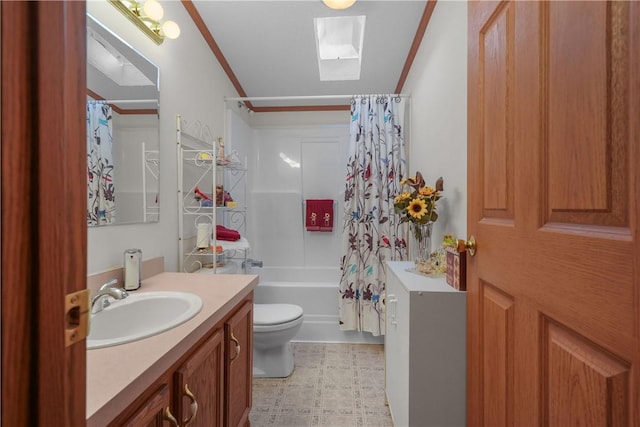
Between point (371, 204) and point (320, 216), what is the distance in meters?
0.83

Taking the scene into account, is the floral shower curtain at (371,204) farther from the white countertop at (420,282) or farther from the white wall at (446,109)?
the white countertop at (420,282)

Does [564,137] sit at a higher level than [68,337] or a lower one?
higher

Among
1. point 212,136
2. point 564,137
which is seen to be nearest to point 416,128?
point 212,136

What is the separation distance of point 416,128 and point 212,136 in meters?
1.59

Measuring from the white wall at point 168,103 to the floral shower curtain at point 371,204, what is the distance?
1.19 metres

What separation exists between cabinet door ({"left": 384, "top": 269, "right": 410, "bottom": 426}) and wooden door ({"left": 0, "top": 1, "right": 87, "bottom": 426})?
1.06 metres

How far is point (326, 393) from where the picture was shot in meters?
1.83

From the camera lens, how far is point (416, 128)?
2.21 meters

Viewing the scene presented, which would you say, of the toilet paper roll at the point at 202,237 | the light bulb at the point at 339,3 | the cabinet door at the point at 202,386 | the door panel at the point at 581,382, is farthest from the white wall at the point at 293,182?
the door panel at the point at 581,382

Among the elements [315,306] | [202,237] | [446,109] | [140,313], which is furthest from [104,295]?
[315,306]

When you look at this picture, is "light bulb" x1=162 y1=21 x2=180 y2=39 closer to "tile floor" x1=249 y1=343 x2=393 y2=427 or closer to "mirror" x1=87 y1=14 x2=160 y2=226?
"mirror" x1=87 y1=14 x2=160 y2=226

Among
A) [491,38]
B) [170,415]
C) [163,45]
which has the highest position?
[163,45]

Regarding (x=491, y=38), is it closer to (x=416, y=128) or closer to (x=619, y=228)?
(x=619, y=228)

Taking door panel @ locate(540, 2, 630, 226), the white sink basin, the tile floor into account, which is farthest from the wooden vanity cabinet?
door panel @ locate(540, 2, 630, 226)
